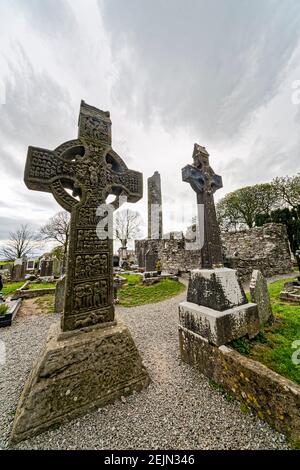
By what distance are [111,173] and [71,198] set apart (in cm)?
71

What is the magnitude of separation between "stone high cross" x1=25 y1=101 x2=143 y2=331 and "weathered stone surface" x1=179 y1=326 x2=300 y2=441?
4.40 feet

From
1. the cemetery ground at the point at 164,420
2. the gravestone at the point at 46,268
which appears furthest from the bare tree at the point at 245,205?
the cemetery ground at the point at 164,420

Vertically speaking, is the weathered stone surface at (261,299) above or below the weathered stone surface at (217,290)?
below

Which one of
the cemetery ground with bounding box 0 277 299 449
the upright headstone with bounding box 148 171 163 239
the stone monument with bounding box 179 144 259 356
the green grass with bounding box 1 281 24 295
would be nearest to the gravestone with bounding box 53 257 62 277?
the green grass with bounding box 1 281 24 295

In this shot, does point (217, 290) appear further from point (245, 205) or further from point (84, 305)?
point (245, 205)

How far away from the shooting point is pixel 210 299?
233cm

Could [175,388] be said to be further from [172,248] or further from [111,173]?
[172,248]

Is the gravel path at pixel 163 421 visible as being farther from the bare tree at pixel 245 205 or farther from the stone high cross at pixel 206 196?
the bare tree at pixel 245 205

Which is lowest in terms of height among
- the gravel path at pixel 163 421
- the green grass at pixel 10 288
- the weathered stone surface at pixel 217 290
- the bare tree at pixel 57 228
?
the gravel path at pixel 163 421

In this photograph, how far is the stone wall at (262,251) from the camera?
10.1m

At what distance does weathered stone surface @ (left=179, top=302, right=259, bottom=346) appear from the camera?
6.77ft

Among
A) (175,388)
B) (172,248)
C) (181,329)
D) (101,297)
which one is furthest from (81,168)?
(172,248)

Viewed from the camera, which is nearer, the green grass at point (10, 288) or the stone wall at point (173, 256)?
the green grass at point (10, 288)

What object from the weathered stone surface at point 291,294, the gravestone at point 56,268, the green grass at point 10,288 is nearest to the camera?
the weathered stone surface at point 291,294
